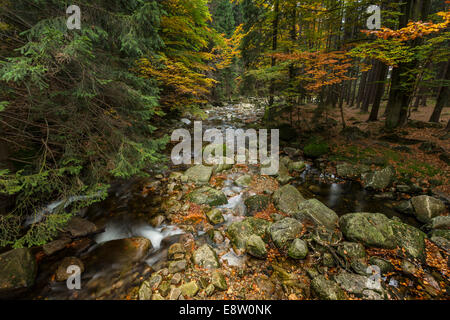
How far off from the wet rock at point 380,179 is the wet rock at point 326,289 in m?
5.99

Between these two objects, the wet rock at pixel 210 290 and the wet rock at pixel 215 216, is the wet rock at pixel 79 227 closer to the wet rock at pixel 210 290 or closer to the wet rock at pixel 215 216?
the wet rock at pixel 215 216

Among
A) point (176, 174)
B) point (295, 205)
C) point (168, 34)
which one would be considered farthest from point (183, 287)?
point (168, 34)

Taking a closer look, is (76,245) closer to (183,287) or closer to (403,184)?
(183,287)

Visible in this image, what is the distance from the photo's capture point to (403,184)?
295 inches

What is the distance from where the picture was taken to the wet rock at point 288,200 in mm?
6012

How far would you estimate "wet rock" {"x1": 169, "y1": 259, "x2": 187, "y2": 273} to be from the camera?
3963mm

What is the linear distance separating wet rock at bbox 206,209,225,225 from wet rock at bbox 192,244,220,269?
1.15 m

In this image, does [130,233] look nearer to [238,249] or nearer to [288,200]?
[238,249]

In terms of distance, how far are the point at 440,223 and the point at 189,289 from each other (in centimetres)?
760

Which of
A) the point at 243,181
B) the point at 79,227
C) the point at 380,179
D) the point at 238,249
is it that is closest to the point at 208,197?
the point at 243,181

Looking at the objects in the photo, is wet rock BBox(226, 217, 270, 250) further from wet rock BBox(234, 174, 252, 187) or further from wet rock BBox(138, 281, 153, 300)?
wet rock BBox(234, 174, 252, 187)

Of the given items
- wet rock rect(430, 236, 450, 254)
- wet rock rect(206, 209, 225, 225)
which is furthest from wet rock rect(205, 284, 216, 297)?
wet rock rect(430, 236, 450, 254)
